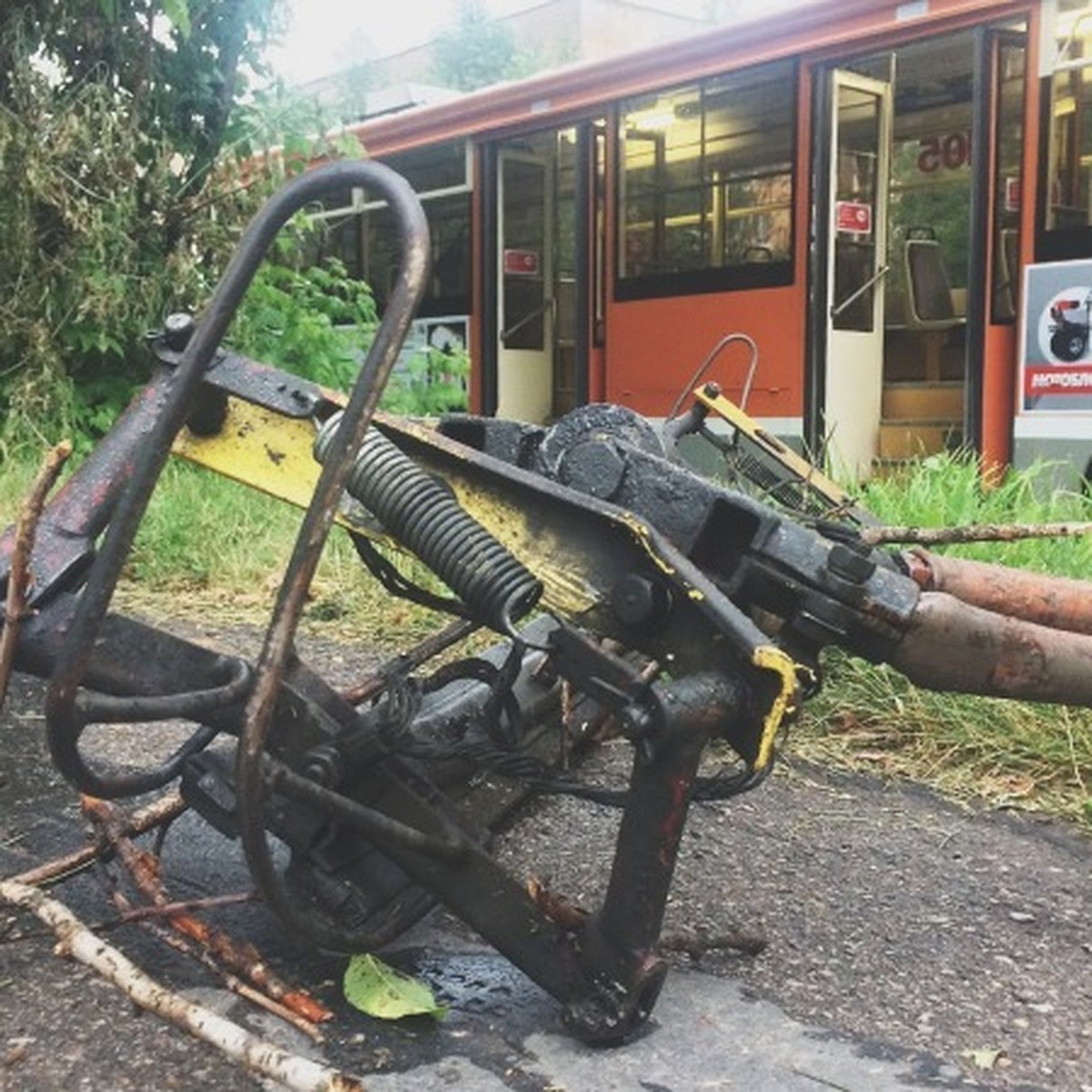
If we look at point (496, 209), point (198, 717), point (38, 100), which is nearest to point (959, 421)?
point (496, 209)

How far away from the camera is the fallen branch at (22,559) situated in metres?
1.61

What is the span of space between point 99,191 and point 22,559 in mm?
6952

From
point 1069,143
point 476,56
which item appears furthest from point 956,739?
point 476,56

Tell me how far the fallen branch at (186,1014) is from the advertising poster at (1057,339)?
6466 millimetres

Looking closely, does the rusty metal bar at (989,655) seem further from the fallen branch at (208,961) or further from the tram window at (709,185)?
the tram window at (709,185)

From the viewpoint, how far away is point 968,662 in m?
1.79

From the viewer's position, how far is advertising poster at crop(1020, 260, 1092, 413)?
23.1 feet

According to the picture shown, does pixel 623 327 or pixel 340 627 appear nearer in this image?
pixel 340 627

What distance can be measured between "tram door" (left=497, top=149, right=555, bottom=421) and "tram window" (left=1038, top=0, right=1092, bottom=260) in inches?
176

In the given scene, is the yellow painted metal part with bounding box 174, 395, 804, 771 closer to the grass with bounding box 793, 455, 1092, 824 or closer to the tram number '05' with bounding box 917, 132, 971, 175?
the grass with bounding box 793, 455, 1092, 824

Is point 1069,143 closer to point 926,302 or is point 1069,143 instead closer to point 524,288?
Answer: point 926,302

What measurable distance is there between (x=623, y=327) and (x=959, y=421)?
238cm

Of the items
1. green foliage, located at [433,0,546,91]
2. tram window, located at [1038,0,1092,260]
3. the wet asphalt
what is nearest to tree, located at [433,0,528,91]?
green foliage, located at [433,0,546,91]

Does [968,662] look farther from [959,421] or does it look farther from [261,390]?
[959,421]
